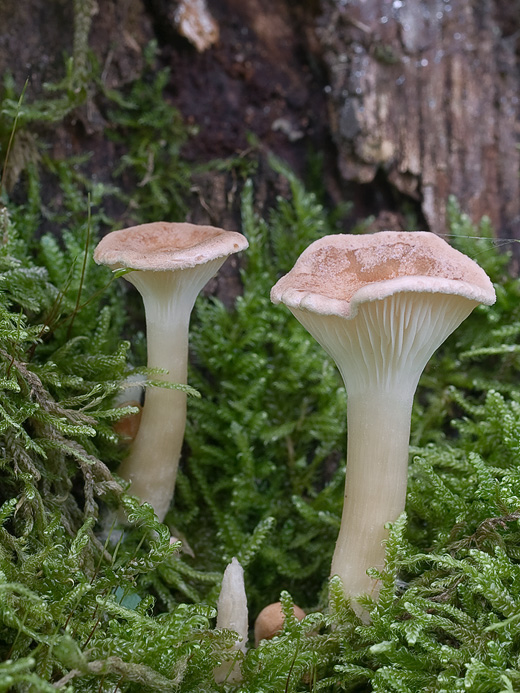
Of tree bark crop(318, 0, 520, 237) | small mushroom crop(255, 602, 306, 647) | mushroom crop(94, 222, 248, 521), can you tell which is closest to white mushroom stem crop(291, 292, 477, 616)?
small mushroom crop(255, 602, 306, 647)

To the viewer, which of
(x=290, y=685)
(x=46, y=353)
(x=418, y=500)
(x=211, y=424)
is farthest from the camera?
(x=211, y=424)

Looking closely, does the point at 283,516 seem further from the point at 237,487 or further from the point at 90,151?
the point at 90,151

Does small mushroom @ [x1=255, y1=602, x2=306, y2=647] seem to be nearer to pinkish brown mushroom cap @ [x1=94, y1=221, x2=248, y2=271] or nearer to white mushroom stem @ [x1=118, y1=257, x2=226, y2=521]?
white mushroom stem @ [x1=118, y1=257, x2=226, y2=521]

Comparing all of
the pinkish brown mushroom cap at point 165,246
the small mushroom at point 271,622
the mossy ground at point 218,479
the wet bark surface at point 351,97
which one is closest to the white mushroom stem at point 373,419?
the mossy ground at point 218,479

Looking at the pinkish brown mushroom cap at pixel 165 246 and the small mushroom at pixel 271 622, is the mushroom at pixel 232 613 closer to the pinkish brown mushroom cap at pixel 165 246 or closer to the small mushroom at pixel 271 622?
the small mushroom at pixel 271 622

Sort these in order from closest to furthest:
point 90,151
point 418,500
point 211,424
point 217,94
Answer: point 418,500, point 211,424, point 90,151, point 217,94

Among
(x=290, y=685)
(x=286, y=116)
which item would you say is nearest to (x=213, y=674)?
(x=290, y=685)
